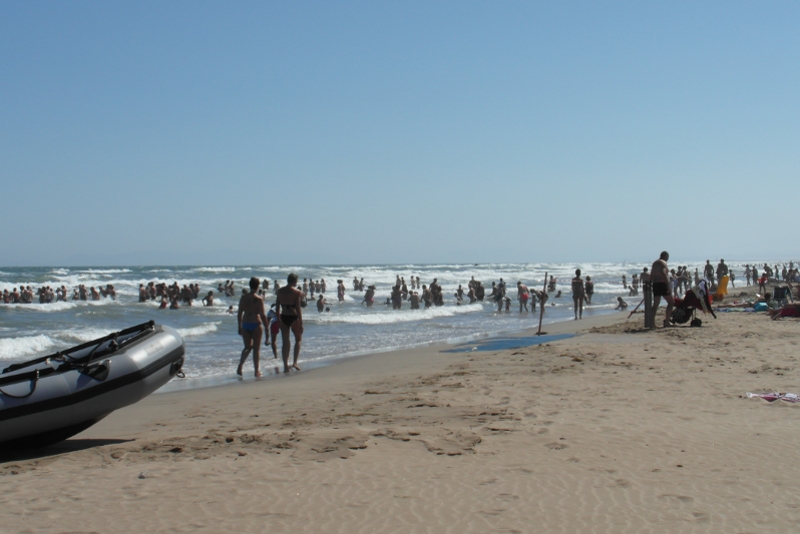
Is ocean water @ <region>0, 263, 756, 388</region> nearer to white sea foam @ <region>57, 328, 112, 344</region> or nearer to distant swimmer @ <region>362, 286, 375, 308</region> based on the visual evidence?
white sea foam @ <region>57, 328, 112, 344</region>

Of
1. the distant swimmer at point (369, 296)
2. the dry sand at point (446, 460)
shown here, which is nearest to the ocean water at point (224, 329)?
the distant swimmer at point (369, 296)

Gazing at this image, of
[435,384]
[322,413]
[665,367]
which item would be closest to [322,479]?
[322,413]

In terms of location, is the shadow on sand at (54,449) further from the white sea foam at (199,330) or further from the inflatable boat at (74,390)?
the white sea foam at (199,330)

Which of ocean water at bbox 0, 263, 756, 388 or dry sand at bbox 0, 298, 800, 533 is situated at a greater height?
dry sand at bbox 0, 298, 800, 533

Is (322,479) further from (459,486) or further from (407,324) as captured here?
(407,324)

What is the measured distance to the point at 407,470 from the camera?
4.18 metres

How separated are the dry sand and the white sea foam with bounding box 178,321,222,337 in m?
9.88

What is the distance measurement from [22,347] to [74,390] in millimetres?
10849

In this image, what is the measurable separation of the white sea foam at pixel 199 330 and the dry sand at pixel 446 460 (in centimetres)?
988

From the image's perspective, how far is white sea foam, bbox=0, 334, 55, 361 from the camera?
43.9 ft

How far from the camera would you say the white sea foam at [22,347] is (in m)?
13.4

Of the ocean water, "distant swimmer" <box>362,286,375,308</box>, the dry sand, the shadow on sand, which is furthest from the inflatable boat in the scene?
"distant swimmer" <box>362,286,375,308</box>

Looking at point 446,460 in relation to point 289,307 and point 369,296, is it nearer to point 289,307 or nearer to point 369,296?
point 289,307

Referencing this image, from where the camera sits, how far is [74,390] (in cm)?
499
